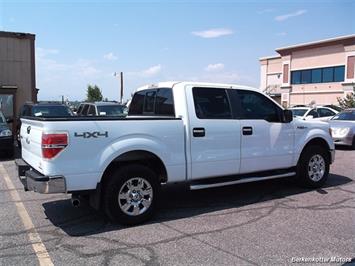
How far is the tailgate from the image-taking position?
5.45 meters

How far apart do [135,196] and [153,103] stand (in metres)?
1.97

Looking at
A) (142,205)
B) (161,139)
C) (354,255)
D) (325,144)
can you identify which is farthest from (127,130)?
(325,144)

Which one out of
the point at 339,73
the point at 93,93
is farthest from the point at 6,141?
the point at 93,93

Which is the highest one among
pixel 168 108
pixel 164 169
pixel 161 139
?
pixel 168 108

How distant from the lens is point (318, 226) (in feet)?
18.5

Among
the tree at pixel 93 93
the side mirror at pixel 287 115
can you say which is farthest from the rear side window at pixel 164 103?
the tree at pixel 93 93

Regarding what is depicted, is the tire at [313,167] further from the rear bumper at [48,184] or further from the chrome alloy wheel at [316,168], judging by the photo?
the rear bumper at [48,184]

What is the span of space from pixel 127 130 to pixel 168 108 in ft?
4.03

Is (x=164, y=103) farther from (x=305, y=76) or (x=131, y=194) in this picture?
(x=305, y=76)

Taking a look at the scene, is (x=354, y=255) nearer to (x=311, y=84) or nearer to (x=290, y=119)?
(x=290, y=119)

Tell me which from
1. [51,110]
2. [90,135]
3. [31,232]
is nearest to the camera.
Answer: [90,135]

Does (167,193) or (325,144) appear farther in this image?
(325,144)

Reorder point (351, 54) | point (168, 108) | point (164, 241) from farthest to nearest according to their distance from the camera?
point (351, 54)
point (168, 108)
point (164, 241)

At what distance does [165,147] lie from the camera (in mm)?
6020
